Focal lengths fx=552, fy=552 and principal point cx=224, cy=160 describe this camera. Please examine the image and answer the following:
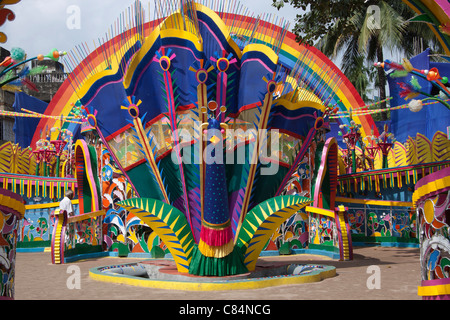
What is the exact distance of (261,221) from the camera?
9.06 m

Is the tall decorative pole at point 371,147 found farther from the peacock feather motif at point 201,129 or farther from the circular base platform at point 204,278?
the circular base platform at point 204,278

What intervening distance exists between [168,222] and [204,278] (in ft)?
3.60

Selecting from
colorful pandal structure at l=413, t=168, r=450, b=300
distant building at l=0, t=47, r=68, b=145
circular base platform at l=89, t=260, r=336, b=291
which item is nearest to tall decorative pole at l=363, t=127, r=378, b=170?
circular base platform at l=89, t=260, r=336, b=291

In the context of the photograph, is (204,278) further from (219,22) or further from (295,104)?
(219,22)

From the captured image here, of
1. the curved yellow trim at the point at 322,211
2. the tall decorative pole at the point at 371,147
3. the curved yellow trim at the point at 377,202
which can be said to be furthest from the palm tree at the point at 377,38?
the curved yellow trim at the point at 322,211

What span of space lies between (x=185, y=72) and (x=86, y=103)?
8.22 feet

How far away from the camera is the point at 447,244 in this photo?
477 cm

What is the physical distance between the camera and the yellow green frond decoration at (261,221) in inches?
356

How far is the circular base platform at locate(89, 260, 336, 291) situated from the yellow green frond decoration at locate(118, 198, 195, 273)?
43cm

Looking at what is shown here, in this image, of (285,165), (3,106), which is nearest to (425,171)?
(285,165)

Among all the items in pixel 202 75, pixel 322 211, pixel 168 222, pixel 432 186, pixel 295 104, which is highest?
pixel 202 75

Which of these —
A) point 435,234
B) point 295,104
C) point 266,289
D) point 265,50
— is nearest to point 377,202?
point 295,104

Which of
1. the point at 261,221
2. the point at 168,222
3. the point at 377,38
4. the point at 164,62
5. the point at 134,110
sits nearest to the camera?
the point at 168,222

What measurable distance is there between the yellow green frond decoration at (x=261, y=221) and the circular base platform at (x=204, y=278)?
0.40 metres
